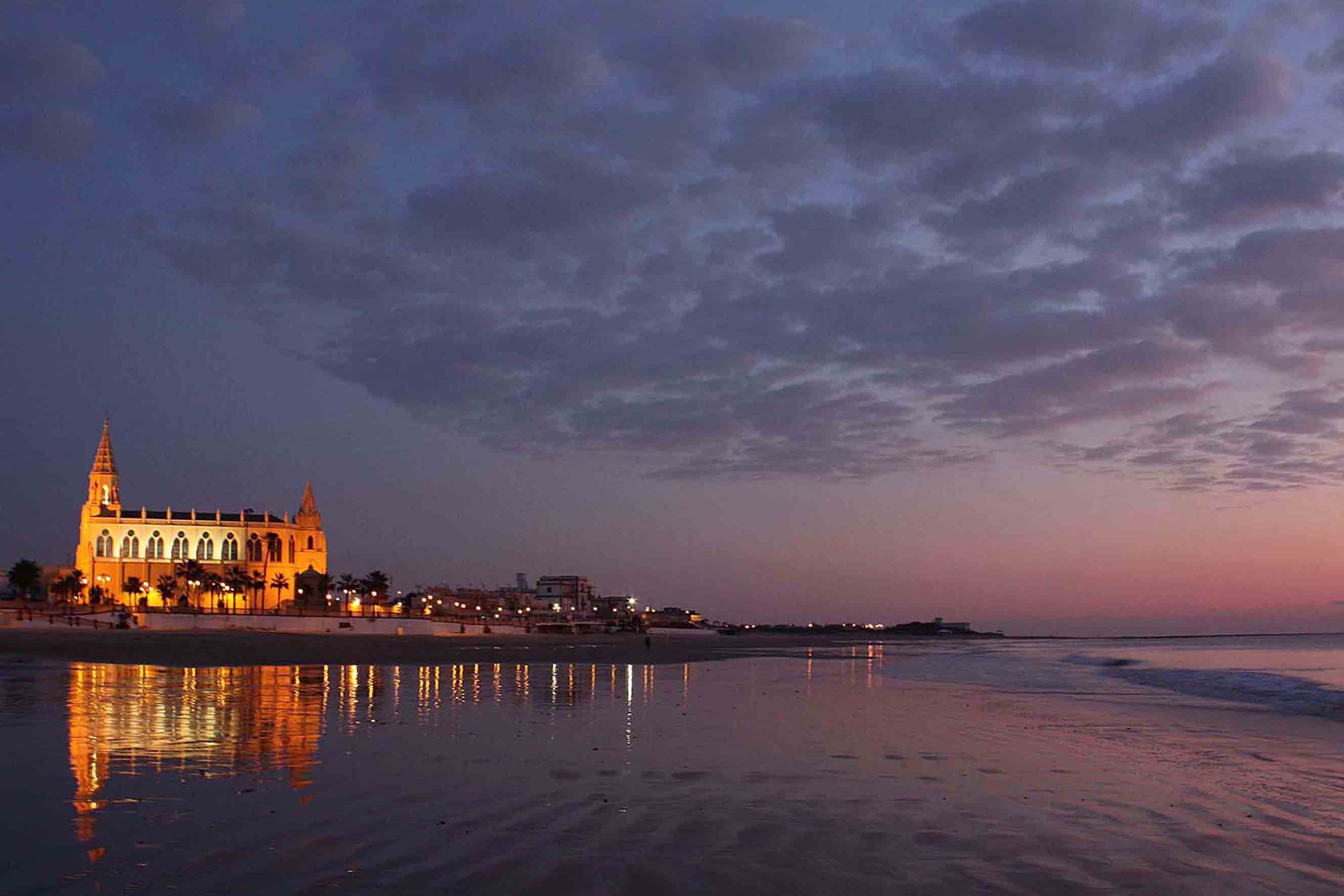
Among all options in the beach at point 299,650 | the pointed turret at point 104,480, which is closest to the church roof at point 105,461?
the pointed turret at point 104,480

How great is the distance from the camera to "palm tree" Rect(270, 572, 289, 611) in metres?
166

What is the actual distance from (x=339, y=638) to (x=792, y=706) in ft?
215

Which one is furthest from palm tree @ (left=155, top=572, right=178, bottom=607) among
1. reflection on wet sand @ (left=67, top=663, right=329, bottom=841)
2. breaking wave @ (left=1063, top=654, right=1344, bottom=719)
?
breaking wave @ (left=1063, top=654, right=1344, bottom=719)

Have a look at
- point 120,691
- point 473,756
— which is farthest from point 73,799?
point 120,691

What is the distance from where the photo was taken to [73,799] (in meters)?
11.0

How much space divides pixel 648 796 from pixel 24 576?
13803cm

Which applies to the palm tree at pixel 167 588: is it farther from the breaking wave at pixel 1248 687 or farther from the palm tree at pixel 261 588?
the breaking wave at pixel 1248 687

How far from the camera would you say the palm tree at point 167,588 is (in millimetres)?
147750

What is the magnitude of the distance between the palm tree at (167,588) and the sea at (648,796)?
133087 millimetres

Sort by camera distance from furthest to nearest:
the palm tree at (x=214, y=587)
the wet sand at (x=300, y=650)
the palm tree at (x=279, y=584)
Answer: the palm tree at (x=279, y=584), the palm tree at (x=214, y=587), the wet sand at (x=300, y=650)

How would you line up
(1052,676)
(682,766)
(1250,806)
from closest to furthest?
(1250,806)
(682,766)
(1052,676)

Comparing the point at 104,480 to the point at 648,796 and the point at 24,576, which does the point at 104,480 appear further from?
the point at 648,796

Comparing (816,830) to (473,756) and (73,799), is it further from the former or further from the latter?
(73,799)

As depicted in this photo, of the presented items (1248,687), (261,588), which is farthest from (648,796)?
(261,588)
